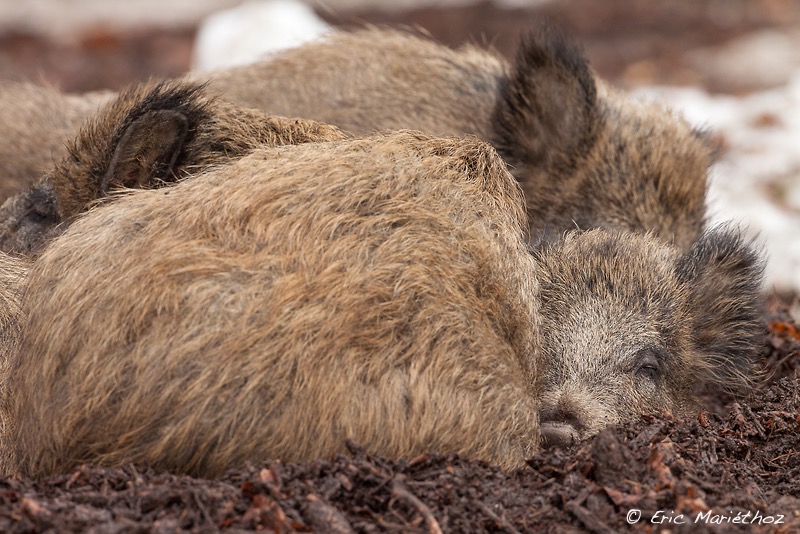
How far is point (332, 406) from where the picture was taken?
302cm

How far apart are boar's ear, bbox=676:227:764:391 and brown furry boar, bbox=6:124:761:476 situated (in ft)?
1.86

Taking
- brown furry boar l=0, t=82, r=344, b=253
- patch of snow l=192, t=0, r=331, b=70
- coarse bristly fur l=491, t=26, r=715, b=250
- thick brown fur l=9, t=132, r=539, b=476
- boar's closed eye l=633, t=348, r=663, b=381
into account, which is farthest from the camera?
patch of snow l=192, t=0, r=331, b=70

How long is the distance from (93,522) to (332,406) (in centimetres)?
76

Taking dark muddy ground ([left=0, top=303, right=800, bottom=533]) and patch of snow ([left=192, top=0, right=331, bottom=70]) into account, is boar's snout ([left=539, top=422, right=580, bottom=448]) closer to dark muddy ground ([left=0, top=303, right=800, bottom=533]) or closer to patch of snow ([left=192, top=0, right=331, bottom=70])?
dark muddy ground ([left=0, top=303, right=800, bottom=533])

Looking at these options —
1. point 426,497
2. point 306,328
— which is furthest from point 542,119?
point 426,497

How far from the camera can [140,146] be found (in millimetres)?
4148

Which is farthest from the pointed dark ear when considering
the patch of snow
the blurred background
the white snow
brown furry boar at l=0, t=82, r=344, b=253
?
the patch of snow

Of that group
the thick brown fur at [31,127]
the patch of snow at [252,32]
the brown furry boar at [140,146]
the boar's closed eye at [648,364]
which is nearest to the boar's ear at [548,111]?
the brown furry boar at [140,146]

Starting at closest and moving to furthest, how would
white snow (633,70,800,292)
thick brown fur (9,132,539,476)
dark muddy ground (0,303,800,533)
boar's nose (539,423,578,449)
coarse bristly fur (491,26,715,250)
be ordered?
dark muddy ground (0,303,800,533) → thick brown fur (9,132,539,476) → boar's nose (539,423,578,449) → coarse bristly fur (491,26,715,250) → white snow (633,70,800,292)

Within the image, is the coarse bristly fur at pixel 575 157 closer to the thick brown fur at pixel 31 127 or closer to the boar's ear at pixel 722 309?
the boar's ear at pixel 722 309

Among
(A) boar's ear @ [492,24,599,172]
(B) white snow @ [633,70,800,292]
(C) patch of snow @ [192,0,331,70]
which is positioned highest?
(A) boar's ear @ [492,24,599,172]

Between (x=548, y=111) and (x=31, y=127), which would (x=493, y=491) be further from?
(x=31, y=127)

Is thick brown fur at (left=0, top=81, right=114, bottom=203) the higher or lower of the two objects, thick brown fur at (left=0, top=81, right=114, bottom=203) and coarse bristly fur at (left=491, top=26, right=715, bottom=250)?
the lower

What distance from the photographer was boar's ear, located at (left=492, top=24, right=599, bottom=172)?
17.9ft
